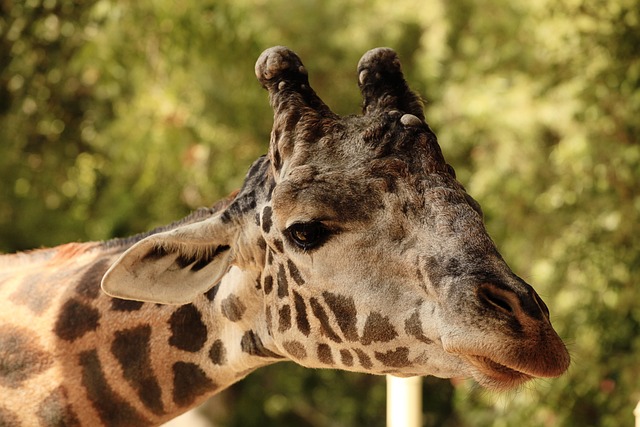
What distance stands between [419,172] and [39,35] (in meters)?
5.57

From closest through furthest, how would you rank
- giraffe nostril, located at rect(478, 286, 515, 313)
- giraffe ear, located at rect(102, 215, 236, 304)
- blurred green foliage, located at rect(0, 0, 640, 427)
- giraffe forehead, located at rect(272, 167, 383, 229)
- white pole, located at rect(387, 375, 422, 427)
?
giraffe nostril, located at rect(478, 286, 515, 313)
giraffe forehead, located at rect(272, 167, 383, 229)
giraffe ear, located at rect(102, 215, 236, 304)
white pole, located at rect(387, 375, 422, 427)
blurred green foliage, located at rect(0, 0, 640, 427)

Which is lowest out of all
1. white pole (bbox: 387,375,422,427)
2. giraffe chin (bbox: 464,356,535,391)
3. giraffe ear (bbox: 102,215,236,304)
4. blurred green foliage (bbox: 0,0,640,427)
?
giraffe chin (bbox: 464,356,535,391)

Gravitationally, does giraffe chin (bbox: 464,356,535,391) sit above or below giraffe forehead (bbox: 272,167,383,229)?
below

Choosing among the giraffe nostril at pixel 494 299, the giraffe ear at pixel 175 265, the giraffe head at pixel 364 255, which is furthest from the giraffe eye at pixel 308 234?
the giraffe nostril at pixel 494 299

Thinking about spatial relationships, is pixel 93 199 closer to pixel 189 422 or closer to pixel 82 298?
pixel 189 422

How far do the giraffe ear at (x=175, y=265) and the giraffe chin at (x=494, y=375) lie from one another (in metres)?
0.85

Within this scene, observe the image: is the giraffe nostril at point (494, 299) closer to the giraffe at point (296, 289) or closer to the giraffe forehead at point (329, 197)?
the giraffe at point (296, 289)

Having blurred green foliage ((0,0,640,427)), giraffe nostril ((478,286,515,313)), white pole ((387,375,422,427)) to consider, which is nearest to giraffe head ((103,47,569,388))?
giraffe nostril ((478,286,515,313))

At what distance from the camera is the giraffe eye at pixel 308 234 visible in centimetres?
262

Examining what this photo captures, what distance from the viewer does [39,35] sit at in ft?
24.4

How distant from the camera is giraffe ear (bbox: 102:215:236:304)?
280cm

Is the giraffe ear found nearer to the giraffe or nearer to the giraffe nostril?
the giraffe

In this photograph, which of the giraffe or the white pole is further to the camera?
the white pole

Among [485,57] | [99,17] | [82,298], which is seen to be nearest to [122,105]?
[99,17]
